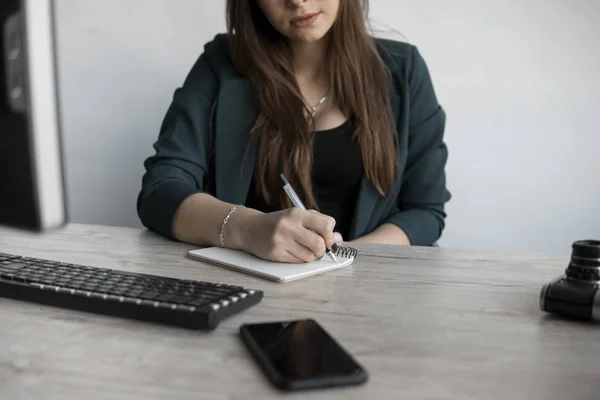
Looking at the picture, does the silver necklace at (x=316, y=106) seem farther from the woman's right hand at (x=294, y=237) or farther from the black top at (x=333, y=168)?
the woman's right hand at (x=294, y=237)

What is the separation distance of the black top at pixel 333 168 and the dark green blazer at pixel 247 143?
4 cm

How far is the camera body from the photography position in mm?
645

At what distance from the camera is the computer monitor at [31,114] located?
44cm

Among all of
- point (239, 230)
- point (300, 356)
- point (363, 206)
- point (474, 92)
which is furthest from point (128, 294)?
point (474, 92)

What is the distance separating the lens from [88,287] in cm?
67

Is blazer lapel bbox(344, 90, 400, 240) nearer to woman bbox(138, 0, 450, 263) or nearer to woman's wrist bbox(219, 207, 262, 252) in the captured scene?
woman bbox(138, 0, 450, 263)

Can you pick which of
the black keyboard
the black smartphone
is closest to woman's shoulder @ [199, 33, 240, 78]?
the black keyboard

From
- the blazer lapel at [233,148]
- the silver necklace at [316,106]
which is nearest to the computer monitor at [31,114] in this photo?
the blazer lapel at [233,148]

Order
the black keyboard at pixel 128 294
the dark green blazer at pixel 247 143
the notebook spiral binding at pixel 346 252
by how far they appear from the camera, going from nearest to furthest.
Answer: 1. the black keyboard at pixel 128 294
2. the notebook spiral binding at pixel 346 252
3. the dark green blazer at pixel 247 143

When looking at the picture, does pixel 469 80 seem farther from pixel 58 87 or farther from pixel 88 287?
pixel 58 87

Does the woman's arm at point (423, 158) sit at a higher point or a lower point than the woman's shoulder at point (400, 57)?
lower

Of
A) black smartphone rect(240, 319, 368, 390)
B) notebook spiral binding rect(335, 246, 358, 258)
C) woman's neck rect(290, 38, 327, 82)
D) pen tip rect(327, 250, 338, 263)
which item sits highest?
woman's neck rect(290, 38, 327, 82)

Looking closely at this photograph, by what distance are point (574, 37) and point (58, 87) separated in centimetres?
151

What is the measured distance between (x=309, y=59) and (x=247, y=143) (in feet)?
0.97
